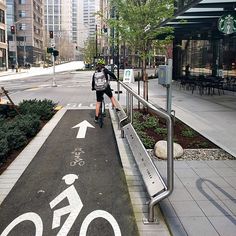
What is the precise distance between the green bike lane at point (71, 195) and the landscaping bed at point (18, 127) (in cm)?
51

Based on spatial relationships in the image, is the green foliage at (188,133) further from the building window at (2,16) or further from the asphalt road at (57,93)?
the building window at (2,16)

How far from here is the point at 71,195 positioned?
18.7 ft

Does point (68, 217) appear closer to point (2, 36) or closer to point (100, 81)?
point (100, 81)

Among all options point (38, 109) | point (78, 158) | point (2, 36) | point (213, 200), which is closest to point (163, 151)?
point (78, 158)

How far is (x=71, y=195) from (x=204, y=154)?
3.35 metres

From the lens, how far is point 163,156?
7520 millimetres

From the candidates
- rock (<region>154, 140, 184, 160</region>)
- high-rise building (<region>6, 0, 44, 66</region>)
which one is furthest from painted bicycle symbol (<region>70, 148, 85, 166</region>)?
high-rise building (<region>6, 0, 44, 66</region>)

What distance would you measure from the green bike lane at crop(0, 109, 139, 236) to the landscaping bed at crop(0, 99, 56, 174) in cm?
51

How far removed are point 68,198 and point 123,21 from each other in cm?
929

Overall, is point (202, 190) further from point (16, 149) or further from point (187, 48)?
point (187, 48)

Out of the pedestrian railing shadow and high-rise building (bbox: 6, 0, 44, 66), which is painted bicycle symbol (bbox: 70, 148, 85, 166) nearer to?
the pedestrian railing shadow

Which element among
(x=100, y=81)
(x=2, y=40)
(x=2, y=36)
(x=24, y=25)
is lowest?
(x=100, y=81)

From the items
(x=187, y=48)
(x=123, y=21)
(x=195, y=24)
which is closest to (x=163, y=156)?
(x=123, y=21)

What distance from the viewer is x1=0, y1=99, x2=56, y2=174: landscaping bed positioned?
25.1 feet
